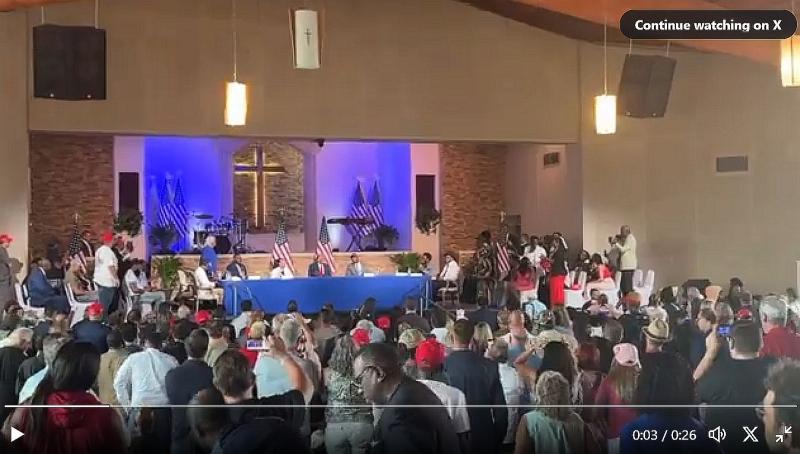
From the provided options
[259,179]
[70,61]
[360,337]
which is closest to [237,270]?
[70,61]

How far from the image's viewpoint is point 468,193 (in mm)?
12031

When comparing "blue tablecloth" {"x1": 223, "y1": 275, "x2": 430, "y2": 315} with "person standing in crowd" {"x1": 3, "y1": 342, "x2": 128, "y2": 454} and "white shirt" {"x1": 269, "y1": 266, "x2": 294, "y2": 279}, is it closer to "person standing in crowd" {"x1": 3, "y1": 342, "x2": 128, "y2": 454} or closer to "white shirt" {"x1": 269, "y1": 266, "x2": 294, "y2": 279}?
"white shirt" {"x1": 269, "y1": 266, "x2": 294, "y2": 279}

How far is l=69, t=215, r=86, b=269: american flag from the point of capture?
733 centimetres

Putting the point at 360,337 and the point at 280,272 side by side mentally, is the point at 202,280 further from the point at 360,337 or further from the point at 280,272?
the point at 360,337

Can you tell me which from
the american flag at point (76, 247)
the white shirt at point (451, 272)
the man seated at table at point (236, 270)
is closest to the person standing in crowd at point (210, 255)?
the man seated at table at point (236, 270)

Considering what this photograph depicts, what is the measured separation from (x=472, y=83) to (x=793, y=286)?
14.5 feet

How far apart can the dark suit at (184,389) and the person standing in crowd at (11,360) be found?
0.62 meters

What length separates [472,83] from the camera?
8.55 metres

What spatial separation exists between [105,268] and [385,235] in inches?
214

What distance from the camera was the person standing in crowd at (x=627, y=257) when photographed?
7477mm

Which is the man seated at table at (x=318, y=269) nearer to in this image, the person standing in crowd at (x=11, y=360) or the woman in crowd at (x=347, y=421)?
the person standing in crowd at (x=11, y=360)

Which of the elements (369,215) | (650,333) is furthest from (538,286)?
(650,333)

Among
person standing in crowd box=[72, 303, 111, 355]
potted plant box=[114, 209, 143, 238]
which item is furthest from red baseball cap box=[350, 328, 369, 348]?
potted plant box=[114, 209, 143, 238]

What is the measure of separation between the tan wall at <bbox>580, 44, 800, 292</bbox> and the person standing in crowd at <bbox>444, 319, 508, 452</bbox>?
6.48 ft
